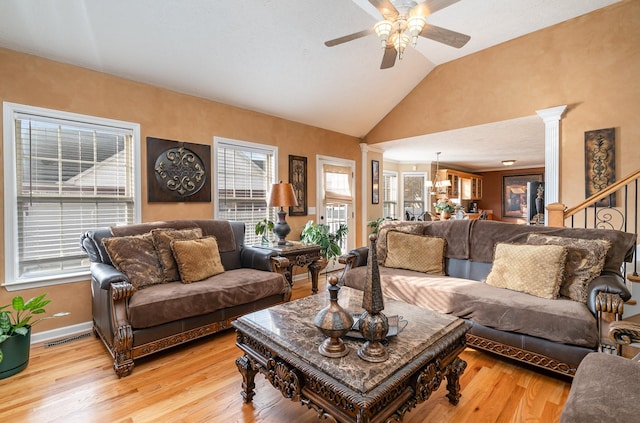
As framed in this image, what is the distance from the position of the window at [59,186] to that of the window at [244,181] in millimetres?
958

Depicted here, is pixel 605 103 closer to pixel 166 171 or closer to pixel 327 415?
pixel 327 415

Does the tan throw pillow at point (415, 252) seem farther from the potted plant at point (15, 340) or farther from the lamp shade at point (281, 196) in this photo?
the potted plant at point (15, 340)

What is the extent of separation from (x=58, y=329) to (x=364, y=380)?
116 inches

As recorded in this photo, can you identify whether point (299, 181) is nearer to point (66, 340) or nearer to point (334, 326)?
point (66, 340)

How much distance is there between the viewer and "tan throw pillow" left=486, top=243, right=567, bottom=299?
2.16m

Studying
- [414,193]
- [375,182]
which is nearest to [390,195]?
[414,193]

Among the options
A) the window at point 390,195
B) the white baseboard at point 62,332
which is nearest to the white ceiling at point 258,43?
the white baseboard at point 62,332

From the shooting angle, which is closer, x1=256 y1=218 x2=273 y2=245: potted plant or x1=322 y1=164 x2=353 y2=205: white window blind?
x1=256 y1=218 x2=273 y2=245: potted plant

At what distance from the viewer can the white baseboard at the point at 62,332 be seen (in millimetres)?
2529

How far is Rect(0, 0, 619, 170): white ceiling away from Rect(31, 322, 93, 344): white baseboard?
2410 mm

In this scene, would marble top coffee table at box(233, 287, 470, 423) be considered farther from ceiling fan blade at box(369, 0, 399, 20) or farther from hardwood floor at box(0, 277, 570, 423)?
ceiling fan blade at box(369, 0, 399, 20)

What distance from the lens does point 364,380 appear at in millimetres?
1145

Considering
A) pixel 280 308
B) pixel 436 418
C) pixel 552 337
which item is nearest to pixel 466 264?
pixel 552 337

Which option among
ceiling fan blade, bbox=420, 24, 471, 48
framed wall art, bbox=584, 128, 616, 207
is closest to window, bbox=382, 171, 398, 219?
framed wall art, bbox=584, 128, 616, 207
